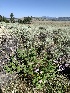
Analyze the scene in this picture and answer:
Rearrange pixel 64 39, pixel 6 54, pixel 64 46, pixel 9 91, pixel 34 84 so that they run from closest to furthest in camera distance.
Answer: pixel 9 91 < pixel 34 84 < pixel 6 54 < pixel 64 46 < pixel 64 39

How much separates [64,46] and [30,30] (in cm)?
174

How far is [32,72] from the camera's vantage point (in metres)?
5.96

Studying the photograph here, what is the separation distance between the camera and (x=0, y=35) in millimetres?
7395

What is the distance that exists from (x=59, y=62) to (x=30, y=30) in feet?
7.14

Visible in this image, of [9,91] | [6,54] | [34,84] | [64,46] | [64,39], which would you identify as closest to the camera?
[9,91]

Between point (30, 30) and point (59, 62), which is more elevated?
point (30, 30)

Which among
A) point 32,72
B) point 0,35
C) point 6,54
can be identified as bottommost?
point 32,72

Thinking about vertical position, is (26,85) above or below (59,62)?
below

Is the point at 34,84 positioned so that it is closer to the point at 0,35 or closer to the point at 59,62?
the point at 59,62

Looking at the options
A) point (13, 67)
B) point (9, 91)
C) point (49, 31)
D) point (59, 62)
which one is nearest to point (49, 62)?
point (59, 62)

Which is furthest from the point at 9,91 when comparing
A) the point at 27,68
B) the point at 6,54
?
the point at 6,54

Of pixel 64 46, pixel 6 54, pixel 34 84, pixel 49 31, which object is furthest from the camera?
pixel 49 31

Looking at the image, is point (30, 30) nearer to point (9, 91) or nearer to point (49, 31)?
point (49, 31)

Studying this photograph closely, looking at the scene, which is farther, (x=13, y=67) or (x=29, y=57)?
(x=29, y=57)
